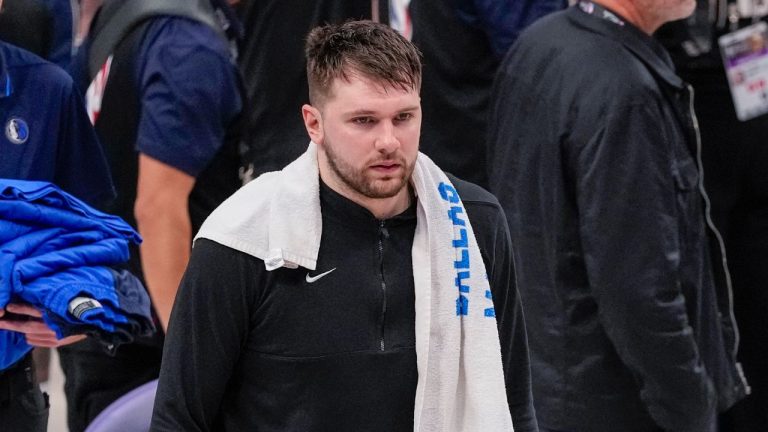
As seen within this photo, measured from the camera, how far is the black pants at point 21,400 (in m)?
3.22

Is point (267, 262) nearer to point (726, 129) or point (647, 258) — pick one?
point (647, 258)

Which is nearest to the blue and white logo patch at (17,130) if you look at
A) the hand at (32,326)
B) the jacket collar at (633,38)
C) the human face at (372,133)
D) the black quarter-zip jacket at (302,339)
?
the hand at (32,326)

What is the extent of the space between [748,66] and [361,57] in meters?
2.22

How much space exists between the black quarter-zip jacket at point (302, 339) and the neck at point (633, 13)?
49.6 inches

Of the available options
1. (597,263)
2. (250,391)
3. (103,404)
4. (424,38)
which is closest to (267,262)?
(250,391)

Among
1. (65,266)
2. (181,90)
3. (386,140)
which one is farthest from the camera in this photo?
(181,90)

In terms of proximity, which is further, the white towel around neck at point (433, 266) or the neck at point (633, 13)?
the neck at point (633, 13)

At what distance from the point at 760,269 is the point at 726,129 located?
1.61ft

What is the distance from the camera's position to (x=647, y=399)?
3686 millimetres

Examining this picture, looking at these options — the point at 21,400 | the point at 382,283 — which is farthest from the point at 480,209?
the point at 21,400

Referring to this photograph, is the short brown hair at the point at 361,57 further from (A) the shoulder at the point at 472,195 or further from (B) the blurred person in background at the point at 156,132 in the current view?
(B) the blurred person in background at the point at 156,132

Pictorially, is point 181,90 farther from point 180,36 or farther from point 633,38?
point 633,38

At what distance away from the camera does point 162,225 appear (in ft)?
13.2

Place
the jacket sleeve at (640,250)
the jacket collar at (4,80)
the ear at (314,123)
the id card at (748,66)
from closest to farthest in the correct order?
the ear at (314,123) → the jacket collar at (4,80) → the jacket sleeve at (640,250) → the id card at (748,66)
